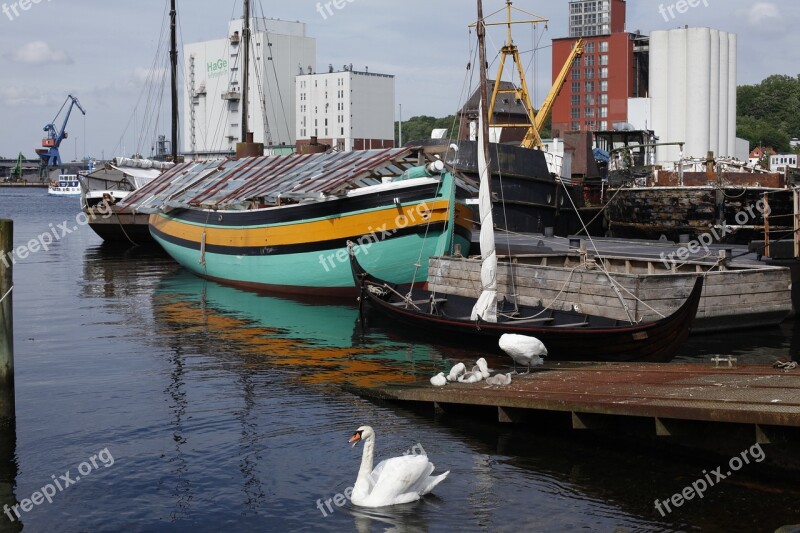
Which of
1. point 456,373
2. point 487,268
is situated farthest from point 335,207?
point 456,373

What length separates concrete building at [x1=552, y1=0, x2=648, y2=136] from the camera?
315 ft

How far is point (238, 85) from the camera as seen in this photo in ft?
426

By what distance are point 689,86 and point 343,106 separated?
185 feet

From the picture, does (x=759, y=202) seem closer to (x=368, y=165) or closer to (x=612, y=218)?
(x=612, y=218)

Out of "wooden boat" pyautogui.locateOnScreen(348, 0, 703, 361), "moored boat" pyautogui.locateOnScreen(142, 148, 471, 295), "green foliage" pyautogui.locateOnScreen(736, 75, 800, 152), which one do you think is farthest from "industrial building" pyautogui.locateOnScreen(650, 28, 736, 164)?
"wooden boat" pyautogui.locateOnScreen(348, 0, 703, 361)

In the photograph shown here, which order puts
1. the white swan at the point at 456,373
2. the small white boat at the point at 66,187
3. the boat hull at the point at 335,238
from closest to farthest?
1. the white swan at the point at 456,373
2. the boat hull at the point at 335,238
3. the small white boat at the point at 66,187

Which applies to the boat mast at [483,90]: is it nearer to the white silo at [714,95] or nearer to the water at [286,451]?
the water at [286,451]

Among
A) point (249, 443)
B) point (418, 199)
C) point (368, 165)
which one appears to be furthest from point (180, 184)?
point (249, 443)

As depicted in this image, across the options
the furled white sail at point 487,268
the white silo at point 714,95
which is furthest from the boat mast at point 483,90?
the white silo at point 714,95

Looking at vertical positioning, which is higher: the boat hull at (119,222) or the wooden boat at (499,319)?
the boat hull at (119,222)

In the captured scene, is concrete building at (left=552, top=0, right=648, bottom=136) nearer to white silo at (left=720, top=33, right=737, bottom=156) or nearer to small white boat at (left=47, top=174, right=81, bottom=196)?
white silo at (left=720, top=33, right=737, bottom=156)

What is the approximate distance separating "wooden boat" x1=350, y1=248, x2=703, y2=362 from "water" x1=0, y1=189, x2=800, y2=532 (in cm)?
71

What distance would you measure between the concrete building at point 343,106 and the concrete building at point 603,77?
33708 mm

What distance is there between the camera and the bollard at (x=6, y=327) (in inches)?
513
